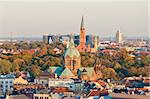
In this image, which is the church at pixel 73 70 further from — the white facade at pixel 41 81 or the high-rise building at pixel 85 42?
the high-rise building at pixel 85 42

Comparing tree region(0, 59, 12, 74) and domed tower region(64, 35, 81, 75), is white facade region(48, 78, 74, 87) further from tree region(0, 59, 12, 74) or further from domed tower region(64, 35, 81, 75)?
domed tower region(64, 35, 81, 75)

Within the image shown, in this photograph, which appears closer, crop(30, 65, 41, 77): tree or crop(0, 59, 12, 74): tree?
crop(0, 59, 12, 74): tree

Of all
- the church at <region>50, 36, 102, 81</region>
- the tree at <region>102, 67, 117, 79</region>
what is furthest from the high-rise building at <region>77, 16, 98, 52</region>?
the tree at <region>102, 67, 117, 79</region>

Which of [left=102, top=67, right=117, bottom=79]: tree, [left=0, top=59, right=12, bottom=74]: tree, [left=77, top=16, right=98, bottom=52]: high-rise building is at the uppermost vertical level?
[left=77, top=16, right=98, bottom=52]: high-rise building

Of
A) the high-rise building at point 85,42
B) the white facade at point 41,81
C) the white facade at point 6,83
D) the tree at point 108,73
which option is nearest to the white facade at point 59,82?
the white facade at point 41,81

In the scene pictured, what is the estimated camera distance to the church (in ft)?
57.1

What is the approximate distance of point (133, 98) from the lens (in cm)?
1139

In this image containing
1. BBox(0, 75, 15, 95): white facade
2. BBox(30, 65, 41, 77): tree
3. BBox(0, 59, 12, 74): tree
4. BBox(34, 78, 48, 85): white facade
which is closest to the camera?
BBox(0, 75, 15, 95): white facade

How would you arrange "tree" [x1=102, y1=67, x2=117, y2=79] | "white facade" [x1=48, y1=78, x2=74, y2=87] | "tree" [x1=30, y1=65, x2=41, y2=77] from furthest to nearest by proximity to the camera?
"tree" [x1=30, y1=65, x2=41, y2=77]
"tree" [x1=102, y1=67, x2=117, y2=79]
"white facade" [x1=48, y1=78, x2=74, y2=87]

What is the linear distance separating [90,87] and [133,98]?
11.0 feet

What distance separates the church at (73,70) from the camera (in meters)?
17.4

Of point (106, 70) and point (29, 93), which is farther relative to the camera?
point (106, 70)

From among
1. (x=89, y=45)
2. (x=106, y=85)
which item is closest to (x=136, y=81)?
(x=106, y=85)

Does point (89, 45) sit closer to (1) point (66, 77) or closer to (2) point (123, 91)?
(1) point (66, 77)
